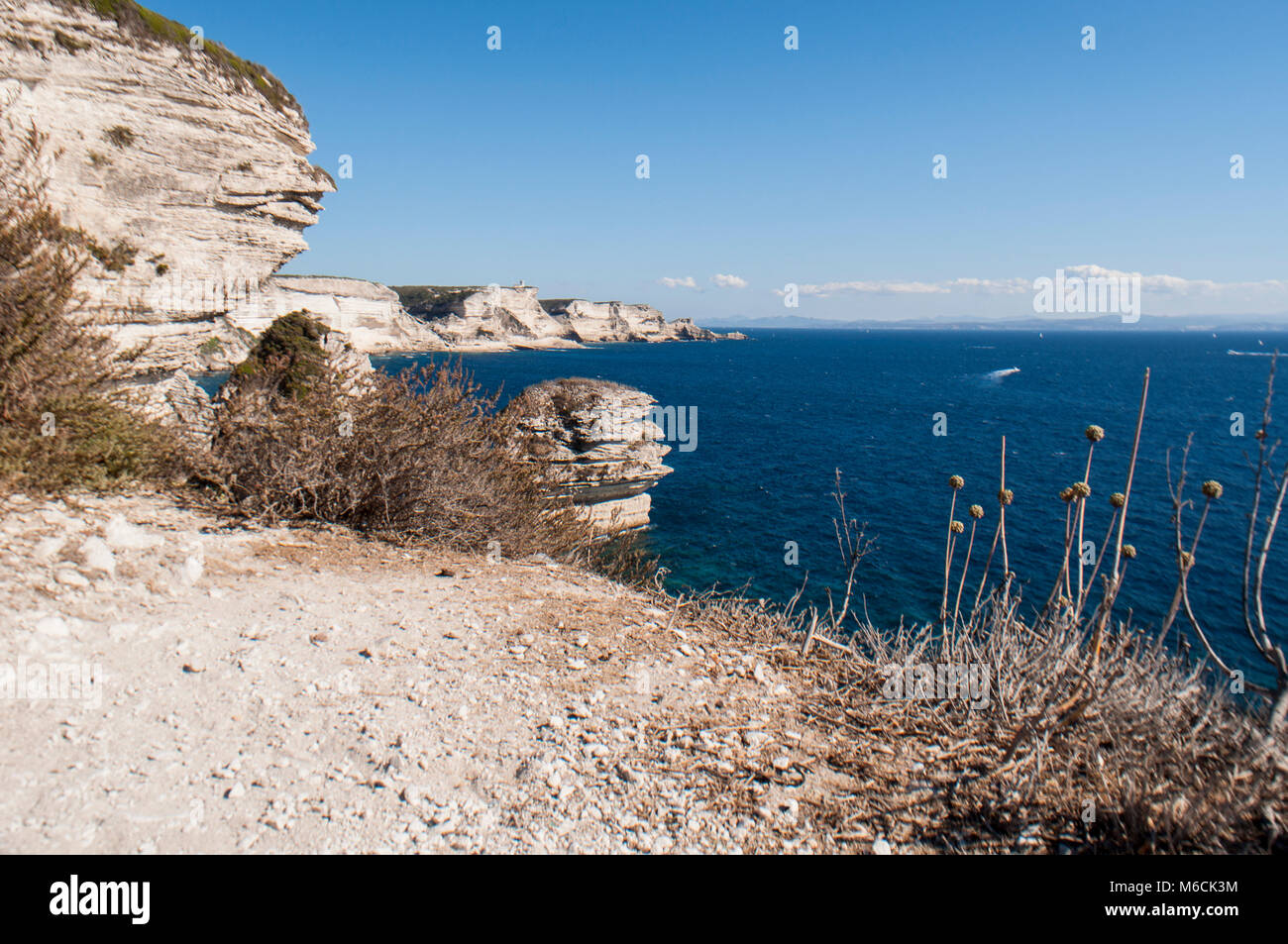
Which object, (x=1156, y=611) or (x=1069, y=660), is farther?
(x=1156, y=611)

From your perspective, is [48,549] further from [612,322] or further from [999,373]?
[612,322]

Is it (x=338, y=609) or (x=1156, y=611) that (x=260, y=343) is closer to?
(x=338, y=609)

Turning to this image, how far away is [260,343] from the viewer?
1534 cm

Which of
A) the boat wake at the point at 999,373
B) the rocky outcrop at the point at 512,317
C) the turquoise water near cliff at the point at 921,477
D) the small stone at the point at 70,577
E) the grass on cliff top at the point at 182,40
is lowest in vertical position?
the turquoise water near cliff at the point at 921,477

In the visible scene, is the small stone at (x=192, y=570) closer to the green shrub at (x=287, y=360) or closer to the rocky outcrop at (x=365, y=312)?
the green shrub at (x=287, y=360)

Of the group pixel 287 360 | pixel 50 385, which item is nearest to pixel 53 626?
pixel 50 385

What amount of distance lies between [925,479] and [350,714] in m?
32.4

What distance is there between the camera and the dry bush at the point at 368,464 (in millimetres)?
7832

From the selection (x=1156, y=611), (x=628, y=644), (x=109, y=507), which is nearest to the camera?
(x=628, y=644)

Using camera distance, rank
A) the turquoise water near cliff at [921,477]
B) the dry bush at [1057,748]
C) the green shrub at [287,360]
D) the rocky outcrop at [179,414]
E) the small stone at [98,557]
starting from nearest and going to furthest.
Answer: the dry bush at [1057,748] → the small stone at [98,557] → the rocky outcrop at [179,414] → the green shrub at [287,360] → the turquoise water near cliff at [921,477]

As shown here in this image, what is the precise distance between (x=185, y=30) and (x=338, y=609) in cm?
1514

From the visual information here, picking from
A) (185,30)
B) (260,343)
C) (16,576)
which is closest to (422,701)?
(16,576)

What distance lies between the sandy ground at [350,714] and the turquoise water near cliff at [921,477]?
374cm

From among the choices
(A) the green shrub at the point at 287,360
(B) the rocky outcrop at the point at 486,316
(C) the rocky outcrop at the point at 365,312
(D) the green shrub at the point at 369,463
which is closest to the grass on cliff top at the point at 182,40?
(A) the green shrub at the point at 287,360
